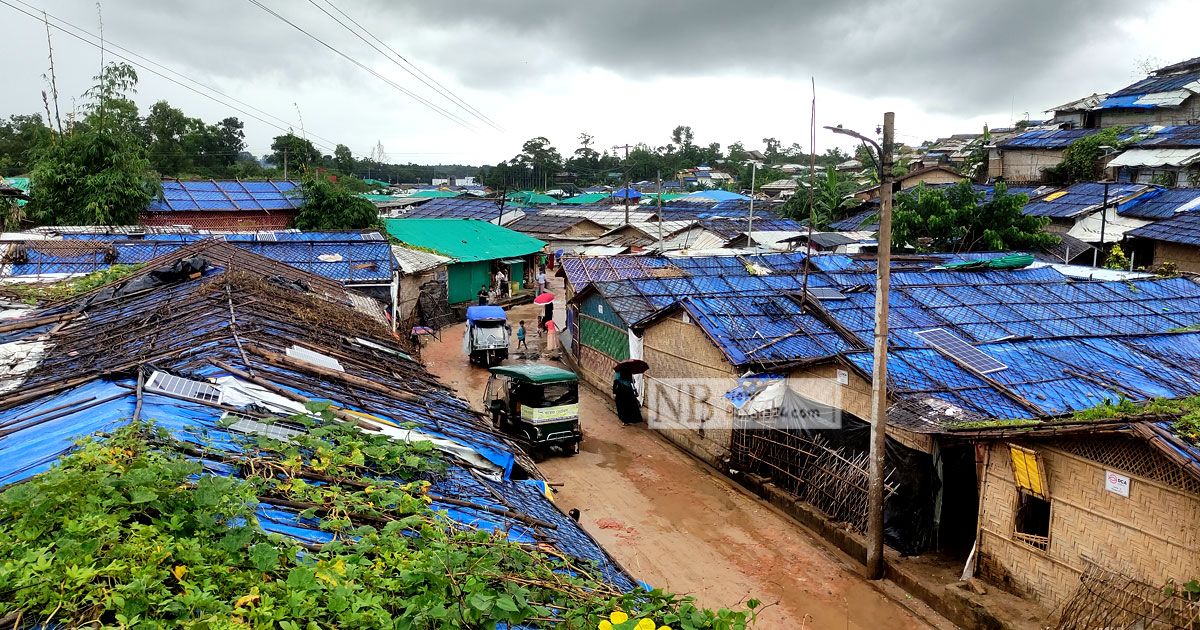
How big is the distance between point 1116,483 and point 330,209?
33001 mm

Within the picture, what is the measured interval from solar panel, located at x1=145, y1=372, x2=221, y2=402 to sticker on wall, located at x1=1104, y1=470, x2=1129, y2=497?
10146 millimetres

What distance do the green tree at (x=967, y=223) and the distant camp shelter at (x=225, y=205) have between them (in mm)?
27588

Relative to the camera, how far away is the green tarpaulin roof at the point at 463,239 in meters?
36.5

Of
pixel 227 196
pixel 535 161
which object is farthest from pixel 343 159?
pixel 227 196

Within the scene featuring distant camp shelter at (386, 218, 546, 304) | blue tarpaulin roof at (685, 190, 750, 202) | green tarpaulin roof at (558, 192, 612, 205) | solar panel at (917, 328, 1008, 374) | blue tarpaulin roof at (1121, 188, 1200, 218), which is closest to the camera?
solar panel at (917, 328, 1008, 374)

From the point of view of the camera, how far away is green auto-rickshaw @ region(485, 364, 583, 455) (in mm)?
17188

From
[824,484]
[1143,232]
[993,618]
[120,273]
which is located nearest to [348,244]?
A: [120,273]

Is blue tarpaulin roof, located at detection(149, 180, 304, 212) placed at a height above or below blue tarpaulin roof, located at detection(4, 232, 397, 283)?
above

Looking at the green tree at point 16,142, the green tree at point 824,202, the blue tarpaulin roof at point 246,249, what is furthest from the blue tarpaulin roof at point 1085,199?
the green tree at point 16,142

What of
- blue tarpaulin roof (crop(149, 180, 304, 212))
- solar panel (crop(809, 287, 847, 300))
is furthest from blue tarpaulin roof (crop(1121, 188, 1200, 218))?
blue tarpaulin roof (crop(149, 180, 304, 212))

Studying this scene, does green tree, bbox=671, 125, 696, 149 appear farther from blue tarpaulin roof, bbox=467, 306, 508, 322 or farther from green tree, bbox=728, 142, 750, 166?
blue tarpaulin roof, bbox=467, 306, 508, 322

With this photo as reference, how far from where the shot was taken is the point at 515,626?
4539 mm

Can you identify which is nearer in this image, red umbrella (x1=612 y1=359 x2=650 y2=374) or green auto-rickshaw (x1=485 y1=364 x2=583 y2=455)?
green auto-rickshaw (x1=485 y1=364 x2=583 y2=455)

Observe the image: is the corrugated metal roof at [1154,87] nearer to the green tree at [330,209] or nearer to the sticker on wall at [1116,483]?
the green tree at [330,209]
